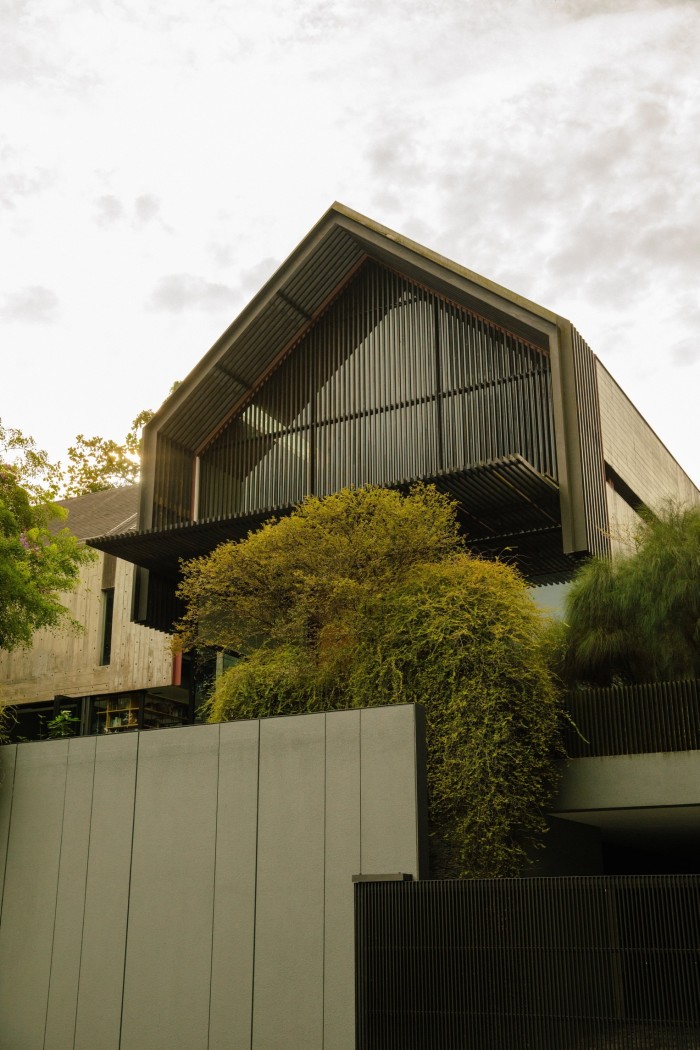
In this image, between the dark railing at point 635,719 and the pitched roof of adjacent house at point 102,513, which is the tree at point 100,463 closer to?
the pitched roof of adjacent house at point 102,513

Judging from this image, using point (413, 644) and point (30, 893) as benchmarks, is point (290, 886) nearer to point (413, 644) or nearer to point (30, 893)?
point (413, 644)

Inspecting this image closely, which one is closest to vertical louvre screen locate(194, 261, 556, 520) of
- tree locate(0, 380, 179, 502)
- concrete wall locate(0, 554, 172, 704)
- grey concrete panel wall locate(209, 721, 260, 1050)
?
concrete wall locate(0, 554, 172, 704)

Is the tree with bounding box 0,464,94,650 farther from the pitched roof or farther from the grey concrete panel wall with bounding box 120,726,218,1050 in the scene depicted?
the grey concrete panel wall with bounding box 120,726,218,1050

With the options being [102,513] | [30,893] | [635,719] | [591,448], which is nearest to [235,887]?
[30,893]

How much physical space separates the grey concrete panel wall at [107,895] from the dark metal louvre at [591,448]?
760 centimetres

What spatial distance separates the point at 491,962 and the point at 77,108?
12.1 meters

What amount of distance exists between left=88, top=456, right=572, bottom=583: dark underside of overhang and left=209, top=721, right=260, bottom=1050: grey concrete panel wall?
5.24 metres

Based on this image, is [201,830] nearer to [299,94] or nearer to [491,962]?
[491,962]

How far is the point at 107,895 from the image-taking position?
12828 mm

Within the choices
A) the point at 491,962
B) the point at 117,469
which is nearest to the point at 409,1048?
the point at 491,962

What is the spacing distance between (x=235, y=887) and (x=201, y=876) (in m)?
0.53

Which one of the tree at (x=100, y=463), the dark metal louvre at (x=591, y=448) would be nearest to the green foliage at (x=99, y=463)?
the tree at (x=100, y=463)

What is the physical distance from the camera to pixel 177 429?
780 inches

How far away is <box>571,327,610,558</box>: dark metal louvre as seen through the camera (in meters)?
15.9
